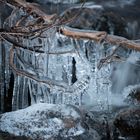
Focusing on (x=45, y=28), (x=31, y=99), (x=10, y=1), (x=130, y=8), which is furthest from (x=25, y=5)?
(x=130, y=8)

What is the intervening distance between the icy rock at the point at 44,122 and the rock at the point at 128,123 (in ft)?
1.94

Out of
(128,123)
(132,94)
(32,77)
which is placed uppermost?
(32,77)

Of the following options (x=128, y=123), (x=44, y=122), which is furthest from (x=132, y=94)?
(x=44, y=122)

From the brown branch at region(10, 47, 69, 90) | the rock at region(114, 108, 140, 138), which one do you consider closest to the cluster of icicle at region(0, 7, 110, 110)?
the brown branch at region(10, 47, 69, 90)

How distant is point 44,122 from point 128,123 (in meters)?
1.10

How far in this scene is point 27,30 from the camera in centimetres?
533

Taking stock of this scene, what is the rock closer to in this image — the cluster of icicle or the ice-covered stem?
the cluster of icicle

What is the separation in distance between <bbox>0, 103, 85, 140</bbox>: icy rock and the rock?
59cm

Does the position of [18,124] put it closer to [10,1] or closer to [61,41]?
[61,41]

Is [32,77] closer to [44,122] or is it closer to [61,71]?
[61,71]

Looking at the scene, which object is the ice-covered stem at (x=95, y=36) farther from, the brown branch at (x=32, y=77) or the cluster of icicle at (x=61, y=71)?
the brown branch at (x=32, y=77)

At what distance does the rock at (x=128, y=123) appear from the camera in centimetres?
583

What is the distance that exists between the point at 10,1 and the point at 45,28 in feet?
2.43

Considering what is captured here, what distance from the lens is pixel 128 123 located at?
19.2 feet
